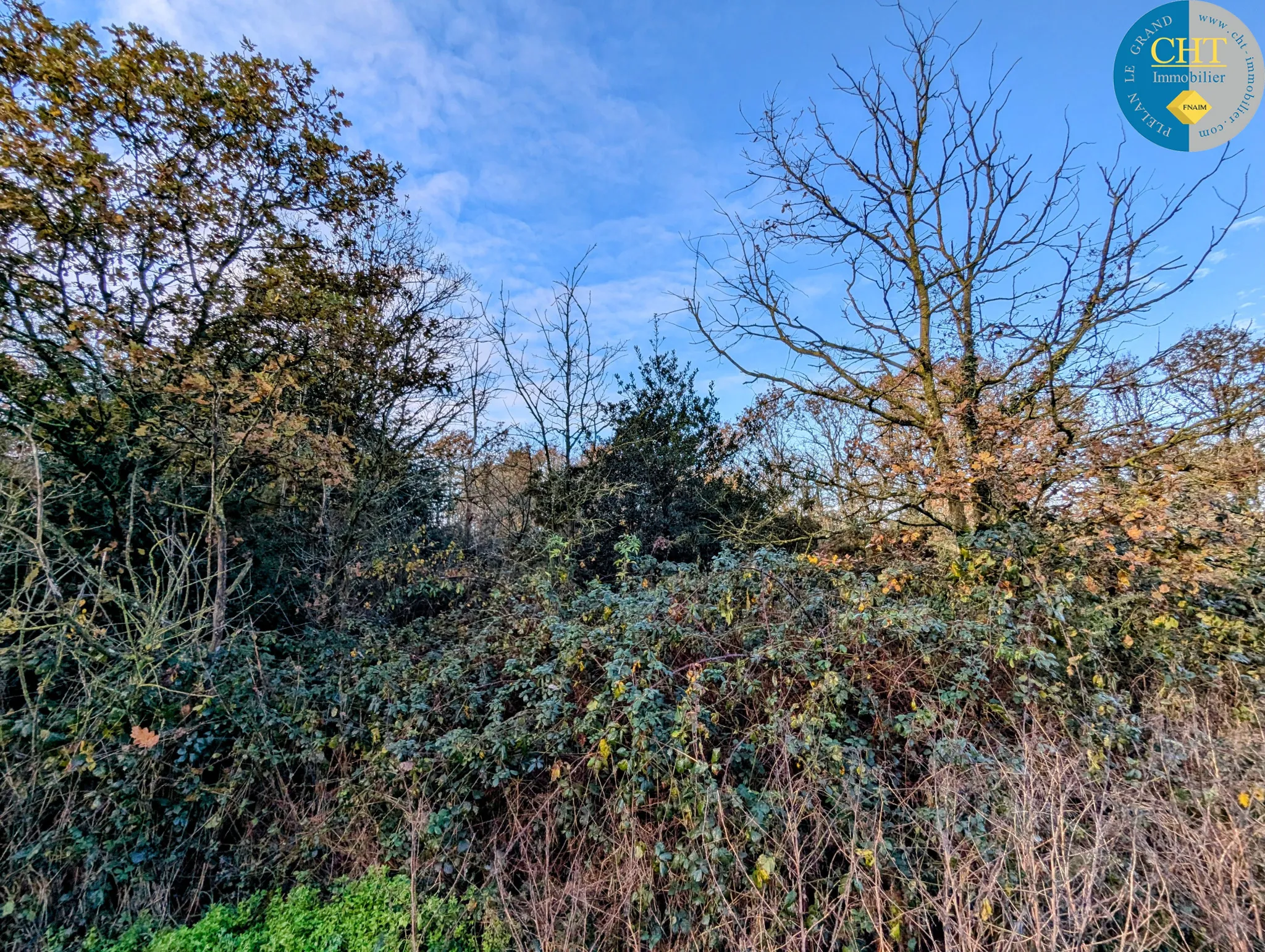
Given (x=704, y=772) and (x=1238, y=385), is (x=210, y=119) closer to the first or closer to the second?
(x=704, y=772)

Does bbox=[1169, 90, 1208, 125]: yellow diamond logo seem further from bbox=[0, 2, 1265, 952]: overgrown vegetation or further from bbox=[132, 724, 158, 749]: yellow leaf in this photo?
bbox=[132, 724, 158, 749]: yellow leaf

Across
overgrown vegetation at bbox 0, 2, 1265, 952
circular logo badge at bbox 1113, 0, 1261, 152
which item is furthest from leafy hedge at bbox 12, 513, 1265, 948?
circular logo badge at bbox 1113, 0, 1261, 152

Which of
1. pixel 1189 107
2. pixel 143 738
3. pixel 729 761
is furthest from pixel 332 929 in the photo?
pixel 1189 107

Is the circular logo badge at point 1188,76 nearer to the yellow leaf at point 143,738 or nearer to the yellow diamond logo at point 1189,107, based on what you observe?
the yellow diamond logo at point 1189,107

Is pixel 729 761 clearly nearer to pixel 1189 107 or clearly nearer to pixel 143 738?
pixel 143 738

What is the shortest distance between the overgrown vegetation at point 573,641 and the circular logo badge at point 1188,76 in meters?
0.58

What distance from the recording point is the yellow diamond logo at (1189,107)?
4.30 meters

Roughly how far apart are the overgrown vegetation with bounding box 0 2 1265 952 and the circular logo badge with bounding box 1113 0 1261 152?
58cm

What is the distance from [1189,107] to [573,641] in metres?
7.01

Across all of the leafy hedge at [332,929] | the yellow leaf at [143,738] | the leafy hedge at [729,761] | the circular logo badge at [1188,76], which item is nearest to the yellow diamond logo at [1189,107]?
the circular logo badge at [1188,76]

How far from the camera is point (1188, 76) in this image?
4.27 metres

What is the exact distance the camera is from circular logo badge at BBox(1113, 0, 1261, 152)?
4098mm

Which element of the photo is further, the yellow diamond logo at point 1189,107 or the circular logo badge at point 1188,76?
the yellow diamond logo at point 1189,107

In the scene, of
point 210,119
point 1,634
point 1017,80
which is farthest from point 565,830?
point 210,119
